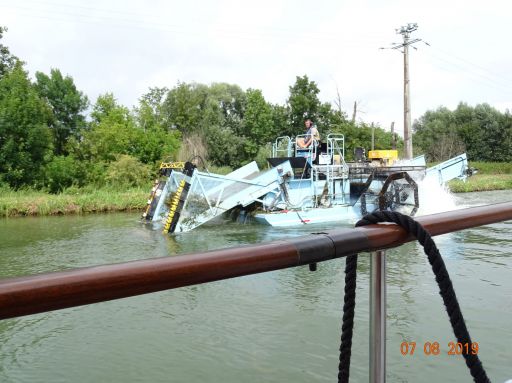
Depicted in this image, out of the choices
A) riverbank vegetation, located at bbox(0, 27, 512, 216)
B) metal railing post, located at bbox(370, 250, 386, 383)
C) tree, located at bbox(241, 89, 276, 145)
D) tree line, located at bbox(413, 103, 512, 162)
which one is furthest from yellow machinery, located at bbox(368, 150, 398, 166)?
tree line, located at bbox(413, 103, 512, 162)

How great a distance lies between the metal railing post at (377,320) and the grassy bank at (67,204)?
19.1 metres

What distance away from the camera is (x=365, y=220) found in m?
1.23

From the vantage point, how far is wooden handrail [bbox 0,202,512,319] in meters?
0.77

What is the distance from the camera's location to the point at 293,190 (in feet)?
45.5

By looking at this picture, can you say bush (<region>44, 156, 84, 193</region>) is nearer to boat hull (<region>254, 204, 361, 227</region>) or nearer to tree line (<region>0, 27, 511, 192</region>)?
tree line (<region>0, 27, 511, 192</region>)

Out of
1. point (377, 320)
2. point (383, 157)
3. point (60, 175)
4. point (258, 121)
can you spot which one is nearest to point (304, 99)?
point (258, 121)

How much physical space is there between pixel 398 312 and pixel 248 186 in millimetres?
7851

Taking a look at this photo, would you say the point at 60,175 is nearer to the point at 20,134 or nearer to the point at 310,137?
the point at 20,134

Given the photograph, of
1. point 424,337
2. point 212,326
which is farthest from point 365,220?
point 212,326

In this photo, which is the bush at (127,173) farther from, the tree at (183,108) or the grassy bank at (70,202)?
the tree at (183,108)

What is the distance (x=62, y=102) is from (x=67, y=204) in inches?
884

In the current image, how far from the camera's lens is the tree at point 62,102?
38438 millimetres

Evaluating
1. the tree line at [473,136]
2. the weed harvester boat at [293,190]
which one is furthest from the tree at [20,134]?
the tree line at [473,136]

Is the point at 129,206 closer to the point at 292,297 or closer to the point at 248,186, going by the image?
the point at 248,186
